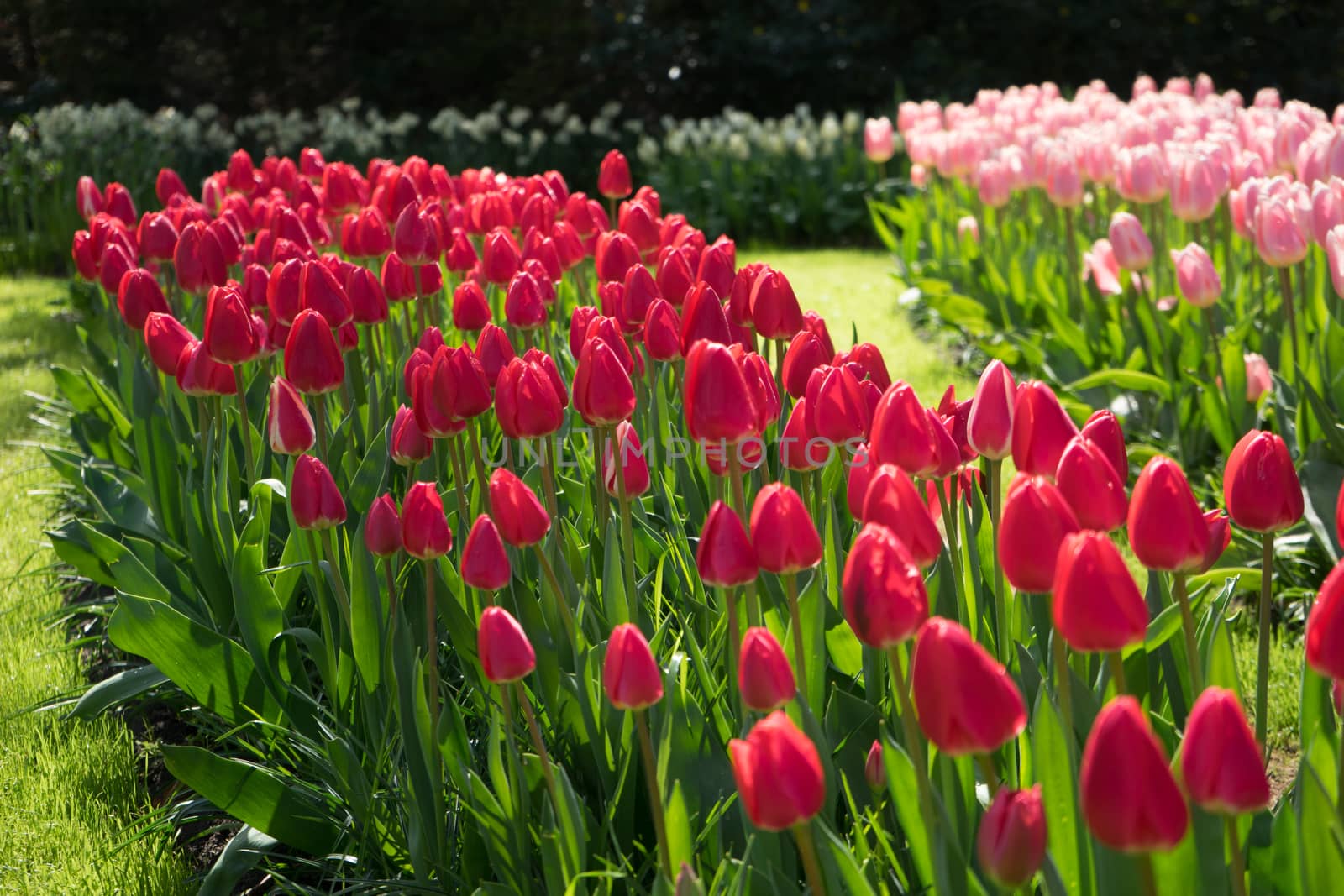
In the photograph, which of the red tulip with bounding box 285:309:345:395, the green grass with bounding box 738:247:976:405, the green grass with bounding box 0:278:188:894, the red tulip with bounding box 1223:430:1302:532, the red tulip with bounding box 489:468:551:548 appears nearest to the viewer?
the red tulip with bounding box 1223:430:1302:532

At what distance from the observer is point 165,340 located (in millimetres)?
2760

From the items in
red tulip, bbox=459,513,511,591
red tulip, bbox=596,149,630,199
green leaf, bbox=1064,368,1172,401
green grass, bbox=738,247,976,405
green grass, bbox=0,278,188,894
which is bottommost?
green grass, bbox=738,247,976,405

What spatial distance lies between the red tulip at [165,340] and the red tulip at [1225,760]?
7.39 ft

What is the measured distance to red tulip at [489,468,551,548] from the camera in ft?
5.70

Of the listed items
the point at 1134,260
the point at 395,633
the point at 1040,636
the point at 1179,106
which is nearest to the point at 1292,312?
the point at 1134,260

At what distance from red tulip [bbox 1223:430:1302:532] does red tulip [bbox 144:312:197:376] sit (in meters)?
2.11

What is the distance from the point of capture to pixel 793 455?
1.92m

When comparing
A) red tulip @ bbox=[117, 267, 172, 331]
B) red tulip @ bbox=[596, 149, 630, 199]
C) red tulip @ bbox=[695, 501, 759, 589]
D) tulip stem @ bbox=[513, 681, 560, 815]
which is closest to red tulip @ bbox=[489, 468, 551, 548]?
tulip stem @ bbox=[513, 681, 560, 815]

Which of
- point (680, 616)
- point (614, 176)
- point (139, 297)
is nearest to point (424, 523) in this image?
point (680, 616)

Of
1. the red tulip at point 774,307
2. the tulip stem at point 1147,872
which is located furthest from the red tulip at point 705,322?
the tulip stem at point 1147,872

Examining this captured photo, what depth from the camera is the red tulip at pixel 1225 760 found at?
42.9 inches

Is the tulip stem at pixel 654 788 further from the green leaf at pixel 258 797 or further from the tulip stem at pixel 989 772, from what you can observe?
the green leaf at pixel 258 797

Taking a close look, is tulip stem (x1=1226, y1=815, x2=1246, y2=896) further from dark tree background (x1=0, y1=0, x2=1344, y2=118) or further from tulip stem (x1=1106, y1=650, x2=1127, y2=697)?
dark tree background (x1=0, y1=0, x2=1344, y2=118)

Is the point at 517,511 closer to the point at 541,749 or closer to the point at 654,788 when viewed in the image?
the point at 541,749
